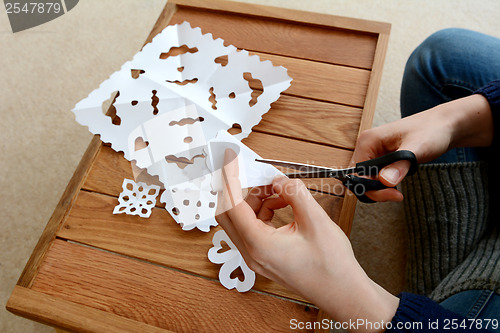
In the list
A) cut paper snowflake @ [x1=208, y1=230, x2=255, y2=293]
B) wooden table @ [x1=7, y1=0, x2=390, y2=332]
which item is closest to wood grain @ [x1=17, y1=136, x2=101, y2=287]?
wooden table @ [x1=7, y1=0, x2=390, y2=332]

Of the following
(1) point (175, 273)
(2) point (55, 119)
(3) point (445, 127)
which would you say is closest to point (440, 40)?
(3) point (445, 127)

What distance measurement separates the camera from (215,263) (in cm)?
60

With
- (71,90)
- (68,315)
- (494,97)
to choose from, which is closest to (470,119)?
(494,97)

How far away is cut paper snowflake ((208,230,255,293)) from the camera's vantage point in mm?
584

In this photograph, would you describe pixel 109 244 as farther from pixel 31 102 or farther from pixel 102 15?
pixel 102 15

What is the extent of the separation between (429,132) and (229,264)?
34cm

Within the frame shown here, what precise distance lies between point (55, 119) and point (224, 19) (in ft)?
1.95

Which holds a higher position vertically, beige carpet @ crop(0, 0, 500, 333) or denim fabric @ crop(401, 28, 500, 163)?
denim fabric @ crop(401, 28, 500, 163)

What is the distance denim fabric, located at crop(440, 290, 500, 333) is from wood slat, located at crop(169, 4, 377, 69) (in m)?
0.42

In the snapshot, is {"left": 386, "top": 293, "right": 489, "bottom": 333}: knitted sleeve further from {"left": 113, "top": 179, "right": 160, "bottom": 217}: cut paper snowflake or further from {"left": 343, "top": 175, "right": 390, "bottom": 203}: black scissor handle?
{"left": 113, "top": 179, "right": 160, "bottom": 217}: cut paper snowflake

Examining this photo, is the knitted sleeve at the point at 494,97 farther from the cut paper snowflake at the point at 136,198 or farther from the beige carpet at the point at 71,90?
the cut paper snowflake at the point at 136,198

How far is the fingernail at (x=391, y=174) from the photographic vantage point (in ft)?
1.73

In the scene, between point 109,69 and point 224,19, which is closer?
point 224,19

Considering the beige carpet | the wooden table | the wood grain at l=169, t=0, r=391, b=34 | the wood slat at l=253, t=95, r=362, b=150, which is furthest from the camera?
the beige carpet
